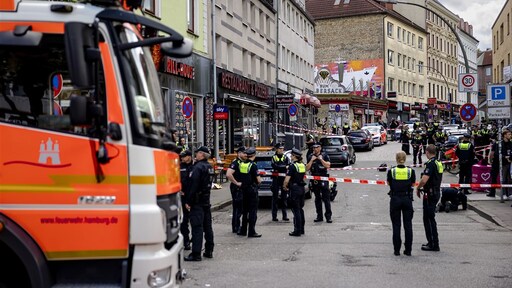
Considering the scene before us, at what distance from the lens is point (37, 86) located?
217 inches

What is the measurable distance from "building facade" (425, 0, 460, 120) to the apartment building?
941 centimetres

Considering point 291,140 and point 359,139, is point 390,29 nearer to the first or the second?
point 359,139

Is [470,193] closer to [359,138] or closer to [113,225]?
[113,225]

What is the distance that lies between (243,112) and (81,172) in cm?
2921

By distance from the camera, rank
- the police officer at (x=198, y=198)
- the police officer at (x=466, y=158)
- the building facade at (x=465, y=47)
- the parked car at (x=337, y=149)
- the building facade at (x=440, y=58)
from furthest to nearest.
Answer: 1. the building facade at (x=465, y=47)
2. the building facade at (x=440, y=58)
3. the parked car at (x=337, y=149)
4. the police officer at (x=466, y=158)
5. the police officer at (x=198, y=198)

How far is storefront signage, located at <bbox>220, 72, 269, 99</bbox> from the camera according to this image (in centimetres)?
2944

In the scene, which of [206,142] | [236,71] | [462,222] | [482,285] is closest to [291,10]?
[236,71]

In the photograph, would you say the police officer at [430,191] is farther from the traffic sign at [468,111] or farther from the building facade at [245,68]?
the building facade at [245,68]

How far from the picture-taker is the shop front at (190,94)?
896 inches

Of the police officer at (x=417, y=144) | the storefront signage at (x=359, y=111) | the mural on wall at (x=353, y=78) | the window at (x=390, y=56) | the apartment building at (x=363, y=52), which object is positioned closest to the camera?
the police officer at (x=417, y=144)

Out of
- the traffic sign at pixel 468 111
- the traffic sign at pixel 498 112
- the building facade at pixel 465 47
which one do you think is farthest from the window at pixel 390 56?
the traffic sign at pixel 498 112

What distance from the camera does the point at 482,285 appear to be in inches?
325

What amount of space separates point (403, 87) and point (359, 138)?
39.9 m

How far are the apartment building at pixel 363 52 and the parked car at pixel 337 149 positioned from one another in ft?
120
